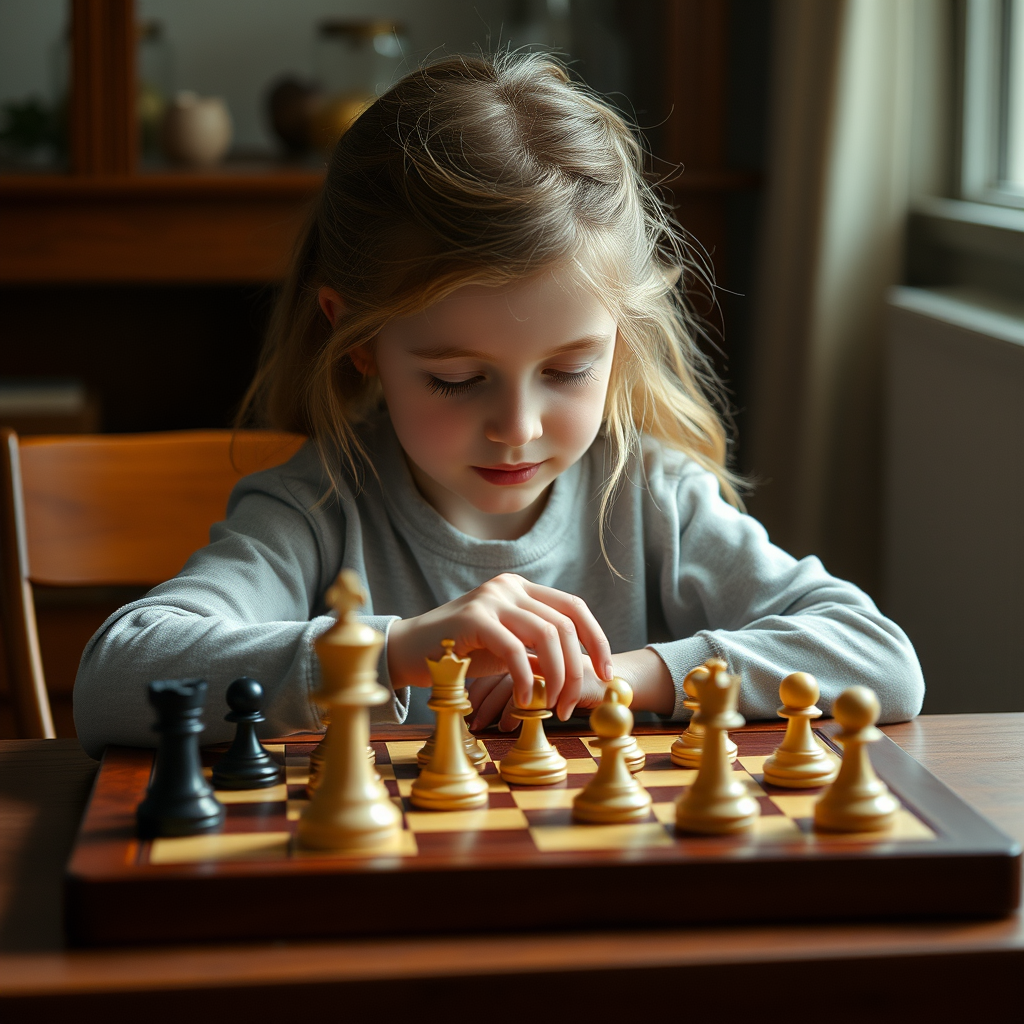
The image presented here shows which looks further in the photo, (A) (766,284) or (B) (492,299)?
(A) (766,284)

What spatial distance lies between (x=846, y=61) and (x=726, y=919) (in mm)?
1858

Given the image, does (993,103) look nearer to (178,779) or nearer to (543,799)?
(543,799)

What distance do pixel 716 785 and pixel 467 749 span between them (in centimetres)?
20

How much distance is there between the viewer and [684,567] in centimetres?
129

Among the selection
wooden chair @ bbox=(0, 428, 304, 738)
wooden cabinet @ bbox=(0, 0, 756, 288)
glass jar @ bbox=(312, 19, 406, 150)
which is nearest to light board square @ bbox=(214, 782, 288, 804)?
wooden chair @ bbox=(0, 428, 304, 738)

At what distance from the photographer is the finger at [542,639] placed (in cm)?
88

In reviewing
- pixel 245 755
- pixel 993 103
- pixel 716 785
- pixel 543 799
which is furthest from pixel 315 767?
pixel 993 103

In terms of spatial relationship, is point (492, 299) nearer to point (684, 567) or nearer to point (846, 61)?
point (684, 567)

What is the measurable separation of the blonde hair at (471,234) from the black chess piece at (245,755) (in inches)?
16.1

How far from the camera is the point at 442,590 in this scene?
1.30m

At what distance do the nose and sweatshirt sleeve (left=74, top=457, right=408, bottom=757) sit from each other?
0.19 metres

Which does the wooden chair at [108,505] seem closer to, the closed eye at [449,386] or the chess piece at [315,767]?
the closed eye at [449,386]

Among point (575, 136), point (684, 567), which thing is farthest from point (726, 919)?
point (575, 136)

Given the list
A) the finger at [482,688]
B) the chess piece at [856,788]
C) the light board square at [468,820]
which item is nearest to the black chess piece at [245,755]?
the light board square at [468,820]
